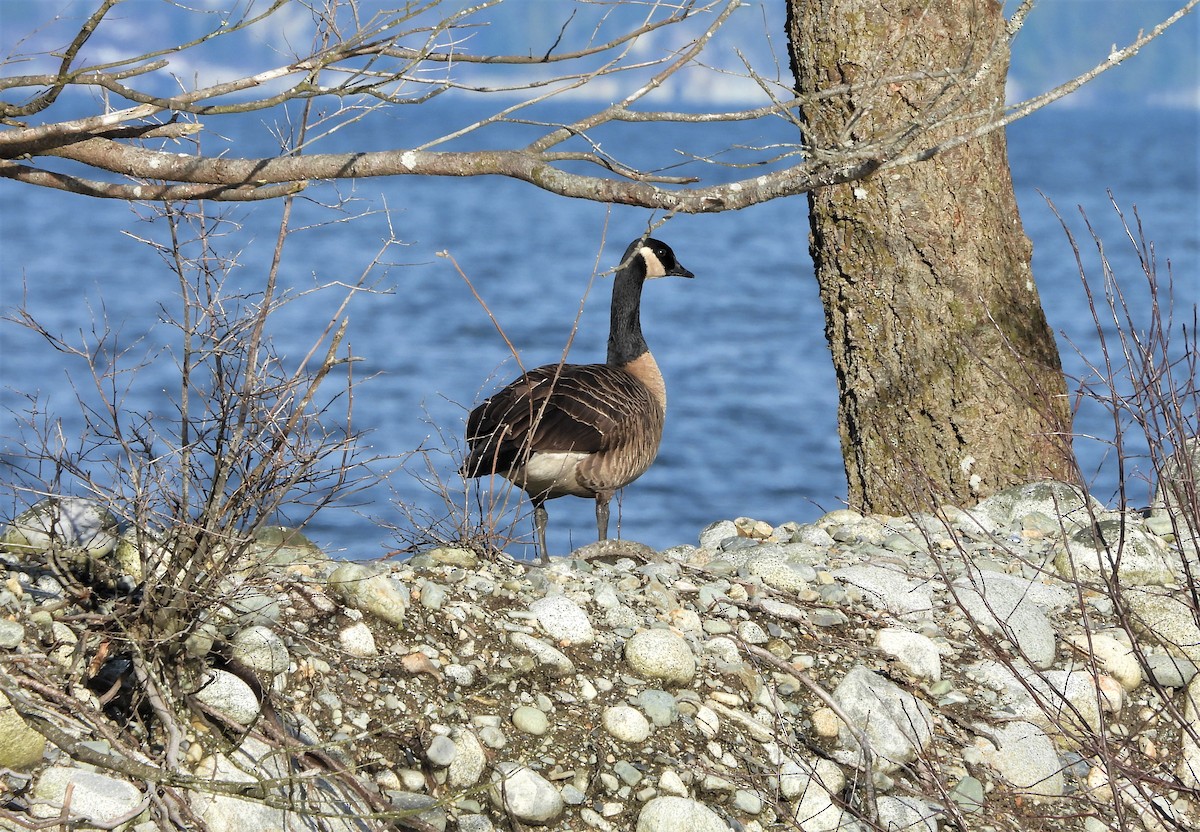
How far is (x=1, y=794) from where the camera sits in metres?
3.44

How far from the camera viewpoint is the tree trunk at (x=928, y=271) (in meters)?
6.77

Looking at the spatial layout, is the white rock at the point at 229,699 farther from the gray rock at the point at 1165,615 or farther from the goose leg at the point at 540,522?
the gray rock at the point at 1165,615

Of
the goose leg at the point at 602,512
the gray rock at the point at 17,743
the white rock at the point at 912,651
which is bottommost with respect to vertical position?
the gray rock at the point at 17,743

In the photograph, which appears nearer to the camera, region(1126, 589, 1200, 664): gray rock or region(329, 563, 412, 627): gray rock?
region(329, 563, 412, 627): gray rock

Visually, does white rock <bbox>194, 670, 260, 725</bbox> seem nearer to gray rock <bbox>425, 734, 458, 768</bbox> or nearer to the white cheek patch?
gray rock <bbox>425, 734, 458, 768</bbox>

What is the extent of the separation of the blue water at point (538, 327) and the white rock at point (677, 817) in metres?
1.47

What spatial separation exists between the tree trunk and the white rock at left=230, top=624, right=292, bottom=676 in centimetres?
Result: 375

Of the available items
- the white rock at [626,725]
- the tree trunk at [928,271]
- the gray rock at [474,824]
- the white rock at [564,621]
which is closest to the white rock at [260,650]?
the gray rock at [474,824]

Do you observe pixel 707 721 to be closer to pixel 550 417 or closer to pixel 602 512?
pixel 550 417

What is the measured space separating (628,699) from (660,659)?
8.3 inches

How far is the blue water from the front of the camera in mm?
11328

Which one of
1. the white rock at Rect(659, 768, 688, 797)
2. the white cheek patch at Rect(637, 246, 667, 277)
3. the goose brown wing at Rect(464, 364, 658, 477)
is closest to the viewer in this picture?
the white rock at Rect(659, 768, 688, 797)

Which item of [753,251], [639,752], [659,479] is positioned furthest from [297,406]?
[753,251]

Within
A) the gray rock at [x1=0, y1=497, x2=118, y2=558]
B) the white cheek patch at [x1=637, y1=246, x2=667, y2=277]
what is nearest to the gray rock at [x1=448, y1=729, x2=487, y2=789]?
the gray rock at [x1=0, y1=497, x2=118, y2=558]
